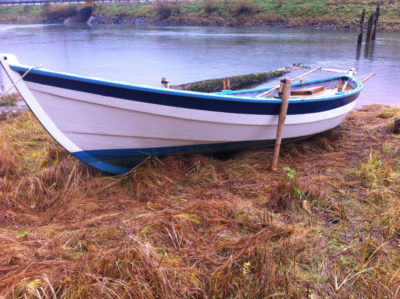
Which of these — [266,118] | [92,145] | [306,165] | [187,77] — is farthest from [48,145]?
[187,77]

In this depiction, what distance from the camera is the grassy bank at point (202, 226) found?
232 centimetres

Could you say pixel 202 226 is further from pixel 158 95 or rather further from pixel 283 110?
pixel 283 110

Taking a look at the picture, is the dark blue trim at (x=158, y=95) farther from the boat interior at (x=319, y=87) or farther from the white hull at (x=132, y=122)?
the boat interior at (x=319, y=87)

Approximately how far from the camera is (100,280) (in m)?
2.30

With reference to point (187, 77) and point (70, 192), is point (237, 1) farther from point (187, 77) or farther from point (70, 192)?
point (70, 192)

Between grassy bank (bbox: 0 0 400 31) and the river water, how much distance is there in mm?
5342

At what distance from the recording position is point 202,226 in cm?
317

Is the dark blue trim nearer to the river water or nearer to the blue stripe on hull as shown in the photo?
the blue stripe on hull

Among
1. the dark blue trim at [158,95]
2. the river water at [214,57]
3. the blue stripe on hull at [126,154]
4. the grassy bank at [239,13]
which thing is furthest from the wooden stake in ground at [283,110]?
the grassy bank at [239,13]

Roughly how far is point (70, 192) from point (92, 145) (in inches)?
23.4

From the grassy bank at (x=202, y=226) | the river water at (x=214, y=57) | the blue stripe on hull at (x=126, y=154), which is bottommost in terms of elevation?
the river water at (x=214, y=57)

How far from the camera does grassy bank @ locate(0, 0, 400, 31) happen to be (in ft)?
103

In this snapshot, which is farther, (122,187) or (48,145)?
(48,145)

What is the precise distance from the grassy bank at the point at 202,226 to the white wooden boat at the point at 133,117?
26 centimetres
